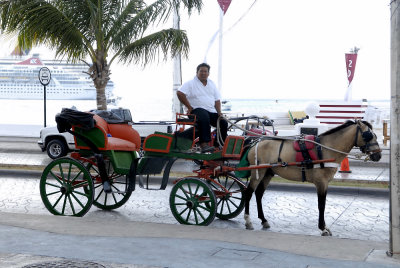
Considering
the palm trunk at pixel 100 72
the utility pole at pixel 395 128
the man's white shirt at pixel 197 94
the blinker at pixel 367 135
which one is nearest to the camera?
the utility pole at pixel 395 128

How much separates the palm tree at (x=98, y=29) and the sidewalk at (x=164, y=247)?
11.3 metres

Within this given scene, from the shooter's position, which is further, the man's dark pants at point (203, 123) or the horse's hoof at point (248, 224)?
the man's dark pants at point (203, 123)

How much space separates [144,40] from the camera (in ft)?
63.1

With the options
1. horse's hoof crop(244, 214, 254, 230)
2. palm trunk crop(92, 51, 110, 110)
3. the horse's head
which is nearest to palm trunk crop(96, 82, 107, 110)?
palm trunk crop(92, 51, 110, 110)

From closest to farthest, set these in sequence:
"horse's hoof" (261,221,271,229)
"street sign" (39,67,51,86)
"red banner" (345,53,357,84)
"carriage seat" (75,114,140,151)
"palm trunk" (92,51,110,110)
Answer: "horse's hoof" (261,221,271,229) < "carriage seat" (75,114,140,151) < "palm trunk" (92,51,110,110) < "street sign" (39,67,51,86) < "red banner" (345,53,357,84)

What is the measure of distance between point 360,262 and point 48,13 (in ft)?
Answer: 47.6

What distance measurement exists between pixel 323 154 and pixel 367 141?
0.63 metres

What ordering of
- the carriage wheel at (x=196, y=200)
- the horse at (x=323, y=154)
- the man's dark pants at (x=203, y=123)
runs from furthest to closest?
the man's dark pants at (x=203, y=123), the carriage wheel at (x=196, y=200), the horse at (x=323, y=154)

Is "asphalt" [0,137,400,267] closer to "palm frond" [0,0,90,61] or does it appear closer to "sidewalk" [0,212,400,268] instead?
"sidewalk" [0,212,400,268]

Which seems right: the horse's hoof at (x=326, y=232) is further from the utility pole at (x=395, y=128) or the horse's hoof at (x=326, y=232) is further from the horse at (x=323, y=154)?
the utility pole at (x=395, y=128)

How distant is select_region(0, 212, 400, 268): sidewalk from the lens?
19.7 ft

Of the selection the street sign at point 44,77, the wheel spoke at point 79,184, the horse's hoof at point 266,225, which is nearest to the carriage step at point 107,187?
the wheel spoke at point 79,184

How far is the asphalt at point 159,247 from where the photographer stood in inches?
236

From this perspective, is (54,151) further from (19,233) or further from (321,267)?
(321,267)
